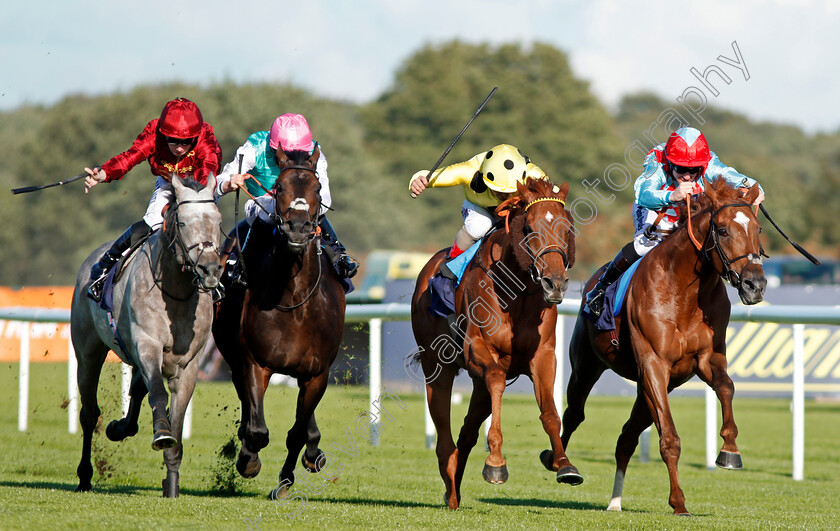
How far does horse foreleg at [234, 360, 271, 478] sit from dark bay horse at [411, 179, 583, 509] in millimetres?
1172

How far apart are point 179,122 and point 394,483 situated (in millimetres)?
3226

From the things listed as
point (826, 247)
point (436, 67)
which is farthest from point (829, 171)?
point (436, 67)

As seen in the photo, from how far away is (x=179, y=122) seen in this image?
696cm

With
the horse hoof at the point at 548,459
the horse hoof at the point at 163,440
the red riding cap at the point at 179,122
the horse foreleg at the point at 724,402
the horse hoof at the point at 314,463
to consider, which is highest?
the red riding cap at the point at 179,122

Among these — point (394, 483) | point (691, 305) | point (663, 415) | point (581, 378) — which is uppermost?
point (691, 305)

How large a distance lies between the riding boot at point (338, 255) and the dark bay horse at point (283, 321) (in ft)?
0.38

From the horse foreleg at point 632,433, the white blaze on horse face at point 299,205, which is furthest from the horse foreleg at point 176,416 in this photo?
the horse foreleg at point 632,433

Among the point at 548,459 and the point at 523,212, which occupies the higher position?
the point at 523,212

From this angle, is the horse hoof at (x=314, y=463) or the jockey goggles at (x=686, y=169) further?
the horse hoof at (x=314, y=463)

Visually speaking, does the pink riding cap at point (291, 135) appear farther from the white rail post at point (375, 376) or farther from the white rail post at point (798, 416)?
the white rail post at point (798, 416)

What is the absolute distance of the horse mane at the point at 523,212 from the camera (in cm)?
609

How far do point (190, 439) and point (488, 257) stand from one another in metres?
5.61

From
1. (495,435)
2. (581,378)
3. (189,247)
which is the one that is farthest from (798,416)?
(189,247)

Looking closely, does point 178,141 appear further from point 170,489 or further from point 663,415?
point 663,415
